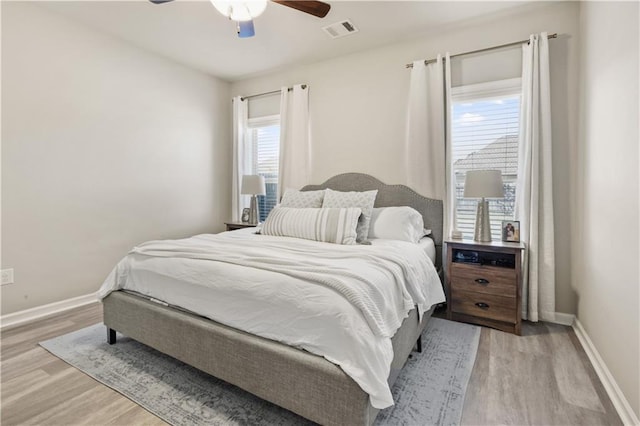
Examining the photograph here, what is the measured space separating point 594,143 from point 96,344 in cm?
385

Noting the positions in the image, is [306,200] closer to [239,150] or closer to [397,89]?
[397,89]

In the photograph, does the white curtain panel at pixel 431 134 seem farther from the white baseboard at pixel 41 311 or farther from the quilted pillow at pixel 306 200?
the white baseboard at pixel 41 311

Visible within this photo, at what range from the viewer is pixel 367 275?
5.19ft

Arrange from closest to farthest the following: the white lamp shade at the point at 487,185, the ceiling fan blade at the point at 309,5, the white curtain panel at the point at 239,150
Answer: the ceiling fan blade at the point at 309,5 < the white lamp shade at the point at 487,185 < the white curtain panel at the point at 239,150

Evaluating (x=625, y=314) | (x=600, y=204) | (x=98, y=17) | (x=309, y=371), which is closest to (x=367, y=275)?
(x=309, y=371)

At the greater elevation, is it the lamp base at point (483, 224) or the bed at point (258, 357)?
the lamp base at point (483, 224)

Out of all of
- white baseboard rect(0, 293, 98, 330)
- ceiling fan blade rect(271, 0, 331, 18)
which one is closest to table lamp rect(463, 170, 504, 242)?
ceiling fan blade rect(271, 0, 331, 18)

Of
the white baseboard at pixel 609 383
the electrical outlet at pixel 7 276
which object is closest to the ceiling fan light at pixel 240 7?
the electrical outlet at pixel 7 276

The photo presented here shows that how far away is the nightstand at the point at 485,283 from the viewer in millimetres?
2488

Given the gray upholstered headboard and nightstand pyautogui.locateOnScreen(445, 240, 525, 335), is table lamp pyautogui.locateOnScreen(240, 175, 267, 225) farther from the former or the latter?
nightstand pyautogui.locateOnScreen(445, 240, 525, 335)

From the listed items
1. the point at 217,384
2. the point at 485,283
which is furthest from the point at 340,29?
the point at 217,384

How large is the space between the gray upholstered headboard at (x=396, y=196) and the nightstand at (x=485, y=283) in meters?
0.36

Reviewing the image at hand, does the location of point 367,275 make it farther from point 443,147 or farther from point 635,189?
point 443,147

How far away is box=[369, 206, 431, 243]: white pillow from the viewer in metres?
2.74
